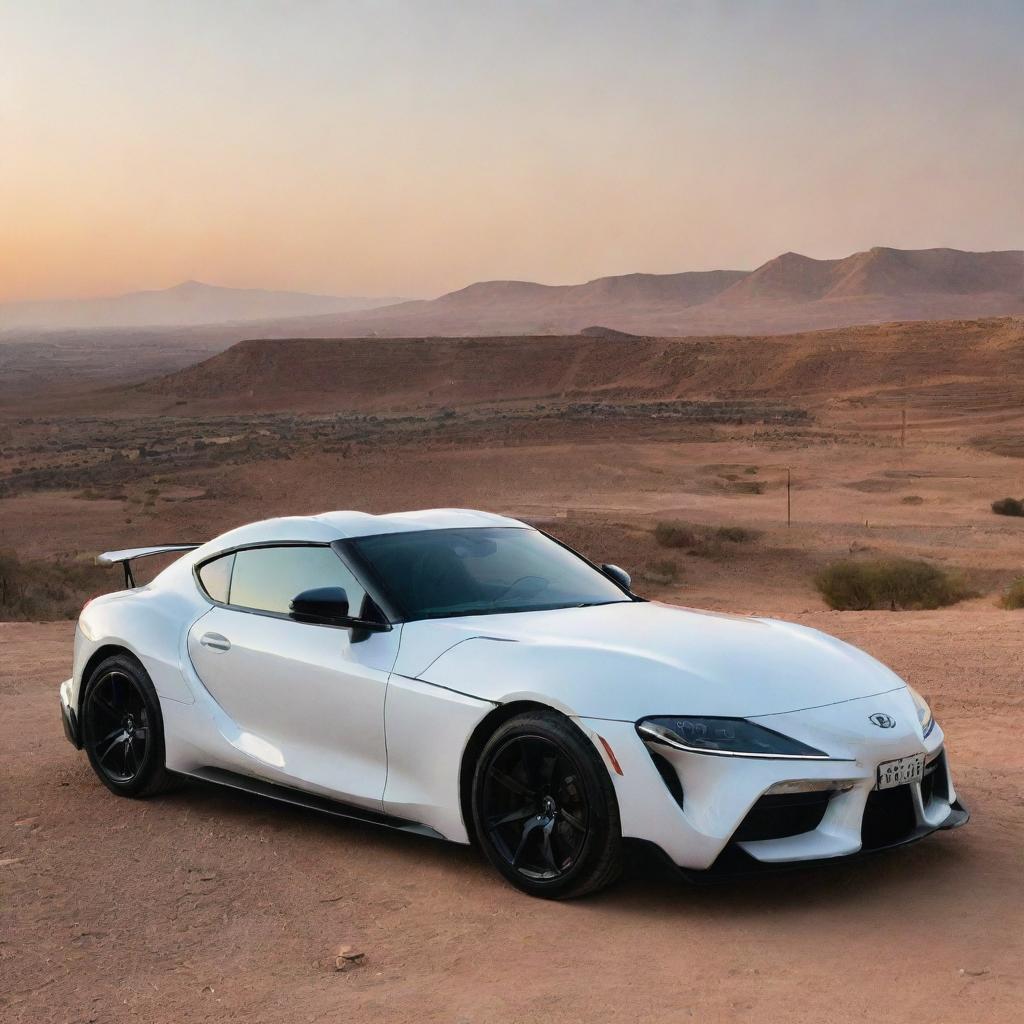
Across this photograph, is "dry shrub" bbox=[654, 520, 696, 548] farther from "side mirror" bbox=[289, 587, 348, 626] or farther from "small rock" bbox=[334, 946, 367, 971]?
"small rock" bbox=[334, 946, 367, 971]

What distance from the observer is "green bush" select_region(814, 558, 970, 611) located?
19844mm

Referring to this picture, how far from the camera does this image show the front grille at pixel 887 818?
187 inches

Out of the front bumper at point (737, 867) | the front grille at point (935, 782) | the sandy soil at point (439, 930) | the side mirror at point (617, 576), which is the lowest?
the sandy soil at point (439, 930)

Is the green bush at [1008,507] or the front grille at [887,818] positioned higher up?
the front grille at [887,818]

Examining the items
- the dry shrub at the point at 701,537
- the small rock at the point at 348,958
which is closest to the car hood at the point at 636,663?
the small rock at the point at 348,958

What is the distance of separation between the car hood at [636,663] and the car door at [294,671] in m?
0.28

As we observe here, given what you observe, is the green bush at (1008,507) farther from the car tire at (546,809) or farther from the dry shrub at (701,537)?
the car tire at (546,809)

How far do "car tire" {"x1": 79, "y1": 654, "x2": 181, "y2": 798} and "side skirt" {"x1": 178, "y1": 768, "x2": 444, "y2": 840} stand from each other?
0.76 ft

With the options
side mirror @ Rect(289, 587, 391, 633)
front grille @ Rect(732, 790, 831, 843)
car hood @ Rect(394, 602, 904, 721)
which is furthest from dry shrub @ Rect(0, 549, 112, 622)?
front grille @ Rect(732, 790, 831, 843)

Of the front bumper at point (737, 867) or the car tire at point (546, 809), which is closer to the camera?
the front bumper at point (737, 867)

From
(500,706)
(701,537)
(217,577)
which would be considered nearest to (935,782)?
(500,706)

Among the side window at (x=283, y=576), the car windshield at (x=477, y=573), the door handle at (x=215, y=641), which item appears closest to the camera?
the car windshield at (x=477, y=573)

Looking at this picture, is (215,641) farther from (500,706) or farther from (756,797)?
(756,797)

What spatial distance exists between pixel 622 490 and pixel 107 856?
31773 millimetres
